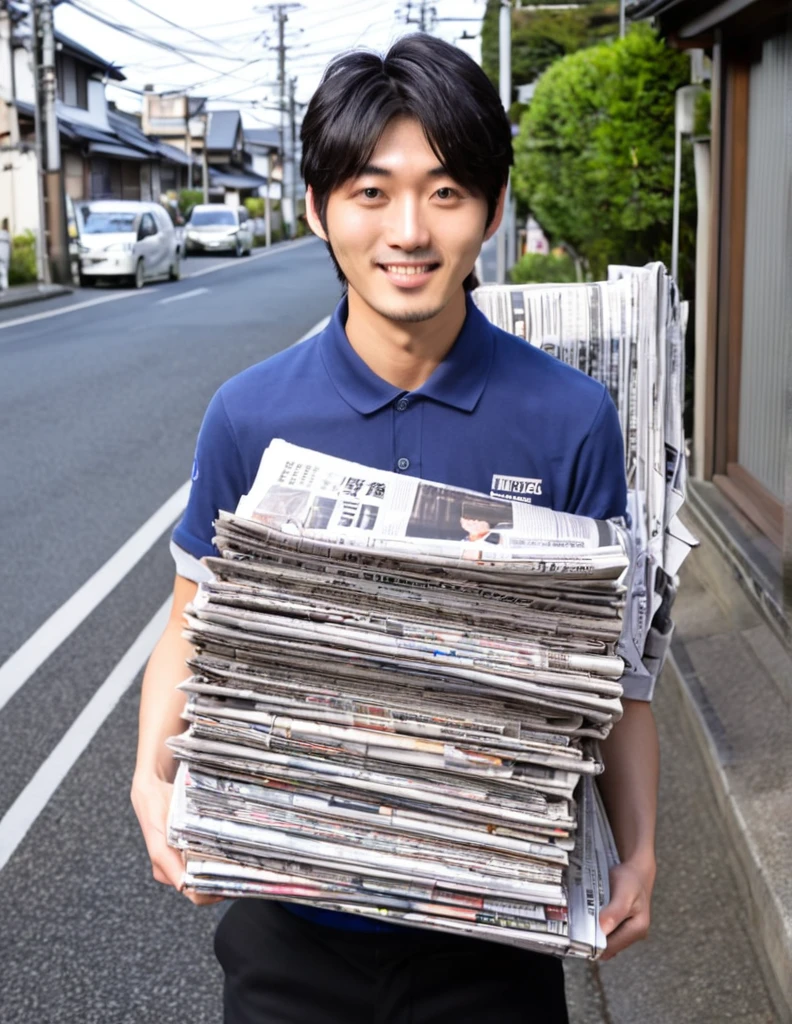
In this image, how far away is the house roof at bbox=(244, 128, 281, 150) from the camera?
98062 mm

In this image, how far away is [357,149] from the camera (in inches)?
64.2

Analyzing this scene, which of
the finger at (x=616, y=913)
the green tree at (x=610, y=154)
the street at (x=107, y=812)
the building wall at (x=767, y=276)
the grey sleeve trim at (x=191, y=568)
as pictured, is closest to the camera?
the finger at (x=616, y=913)

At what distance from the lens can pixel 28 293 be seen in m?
28.4

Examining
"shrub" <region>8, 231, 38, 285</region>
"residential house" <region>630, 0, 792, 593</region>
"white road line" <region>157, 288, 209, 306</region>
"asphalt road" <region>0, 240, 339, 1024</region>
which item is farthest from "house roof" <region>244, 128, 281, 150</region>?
"residential house" <region>630, 0, 792, 593</region>

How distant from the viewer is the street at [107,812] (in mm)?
3553

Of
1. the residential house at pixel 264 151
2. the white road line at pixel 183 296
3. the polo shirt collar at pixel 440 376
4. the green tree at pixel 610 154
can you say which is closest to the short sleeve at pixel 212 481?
the polo shirt collar at pixel 440 376

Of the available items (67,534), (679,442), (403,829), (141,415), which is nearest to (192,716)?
(403,829)

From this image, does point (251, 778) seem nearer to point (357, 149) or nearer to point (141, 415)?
point (357, 149)

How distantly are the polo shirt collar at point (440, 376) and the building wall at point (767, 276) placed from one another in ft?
15.1

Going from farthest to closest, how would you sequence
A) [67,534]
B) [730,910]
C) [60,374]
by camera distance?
[60,374] < [67,534] < [730,910]

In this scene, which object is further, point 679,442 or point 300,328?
point 300,328

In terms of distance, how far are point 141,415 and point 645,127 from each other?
198 inches

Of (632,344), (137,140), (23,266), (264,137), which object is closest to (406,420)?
(632,344)

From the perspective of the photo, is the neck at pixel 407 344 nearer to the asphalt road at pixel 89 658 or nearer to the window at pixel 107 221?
the asphalt road at pixel 89 658
